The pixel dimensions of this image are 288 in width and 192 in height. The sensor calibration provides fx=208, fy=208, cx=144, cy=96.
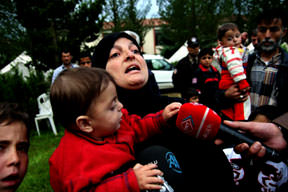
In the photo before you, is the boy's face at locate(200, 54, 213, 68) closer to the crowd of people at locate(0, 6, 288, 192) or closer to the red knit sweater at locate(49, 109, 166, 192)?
the crowd of people at locate(0, 6, 288, 192)

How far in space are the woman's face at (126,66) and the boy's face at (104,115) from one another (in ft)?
0.72

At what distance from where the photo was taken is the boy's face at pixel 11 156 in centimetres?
127

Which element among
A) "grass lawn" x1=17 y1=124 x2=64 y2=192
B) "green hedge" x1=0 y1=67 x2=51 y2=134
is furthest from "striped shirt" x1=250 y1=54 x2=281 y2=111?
"green hedge" x1=0 y1=67 x2=51 y2=134

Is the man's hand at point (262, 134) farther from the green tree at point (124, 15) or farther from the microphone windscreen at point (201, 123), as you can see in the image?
the green tree at point (124, 15)

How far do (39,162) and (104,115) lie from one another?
4.18m

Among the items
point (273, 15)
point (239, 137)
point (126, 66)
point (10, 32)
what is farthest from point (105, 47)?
point (10, 32)

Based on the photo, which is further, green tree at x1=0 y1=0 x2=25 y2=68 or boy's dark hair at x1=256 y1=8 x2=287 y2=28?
green tree at x1=0 y1=0 x2=25 y2=68

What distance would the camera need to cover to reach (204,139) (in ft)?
3.96

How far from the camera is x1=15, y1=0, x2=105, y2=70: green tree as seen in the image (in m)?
8.23

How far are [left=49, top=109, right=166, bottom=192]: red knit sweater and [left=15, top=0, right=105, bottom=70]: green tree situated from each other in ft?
27.0

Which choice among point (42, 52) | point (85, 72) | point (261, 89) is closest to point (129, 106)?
point (85, 72)

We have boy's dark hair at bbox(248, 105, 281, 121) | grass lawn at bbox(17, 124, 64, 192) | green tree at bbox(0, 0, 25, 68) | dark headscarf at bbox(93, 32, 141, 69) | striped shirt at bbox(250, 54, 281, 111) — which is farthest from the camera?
green tree at bbox(0, 0, 25, 68)

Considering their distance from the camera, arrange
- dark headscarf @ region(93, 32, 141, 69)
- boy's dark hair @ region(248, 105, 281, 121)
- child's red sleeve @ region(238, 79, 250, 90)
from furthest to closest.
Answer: child's red sleeve @ region(238, 79, 250, 90) → boy's dark hair @ region(248, 105, 281, 121) → dark headscarf @ region(93, 32, 141, 69)

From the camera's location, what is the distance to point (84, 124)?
132 cm
